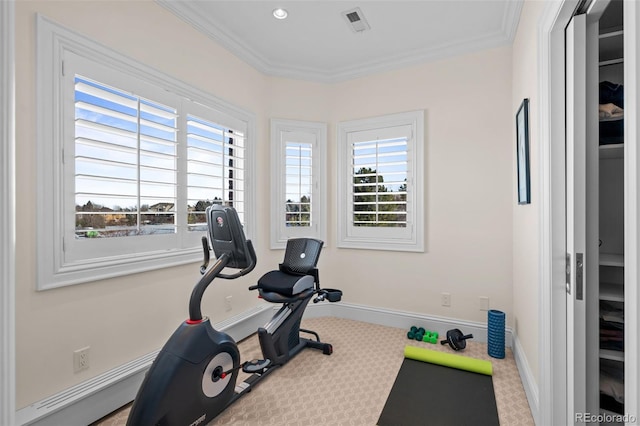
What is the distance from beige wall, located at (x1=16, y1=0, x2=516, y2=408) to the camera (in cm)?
159

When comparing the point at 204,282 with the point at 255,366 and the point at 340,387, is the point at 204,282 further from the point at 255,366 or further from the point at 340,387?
the point at 340,387

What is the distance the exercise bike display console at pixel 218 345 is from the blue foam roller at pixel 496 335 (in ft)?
4.22

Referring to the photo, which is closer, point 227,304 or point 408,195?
point 227,304

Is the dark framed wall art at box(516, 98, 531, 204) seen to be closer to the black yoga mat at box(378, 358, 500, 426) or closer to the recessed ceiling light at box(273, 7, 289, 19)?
the black yoga mat at box(378, 358, 500, 426)

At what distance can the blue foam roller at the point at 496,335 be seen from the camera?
251 cm

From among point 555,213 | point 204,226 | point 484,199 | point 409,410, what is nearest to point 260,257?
point 204,226

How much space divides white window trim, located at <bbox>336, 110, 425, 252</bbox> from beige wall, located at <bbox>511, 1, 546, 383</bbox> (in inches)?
31.4

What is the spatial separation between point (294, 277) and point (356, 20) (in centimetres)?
214

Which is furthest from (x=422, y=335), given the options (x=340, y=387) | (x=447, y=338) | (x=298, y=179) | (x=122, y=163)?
(x=122, y=163)

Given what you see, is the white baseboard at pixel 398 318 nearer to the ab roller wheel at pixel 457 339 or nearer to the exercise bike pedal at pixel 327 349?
the ab roller wheel at pixel 457 339

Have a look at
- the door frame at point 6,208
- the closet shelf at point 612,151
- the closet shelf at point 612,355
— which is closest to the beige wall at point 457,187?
the closet shelf at point 612,151

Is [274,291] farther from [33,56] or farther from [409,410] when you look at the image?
[33,56]

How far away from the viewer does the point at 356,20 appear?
2570mm

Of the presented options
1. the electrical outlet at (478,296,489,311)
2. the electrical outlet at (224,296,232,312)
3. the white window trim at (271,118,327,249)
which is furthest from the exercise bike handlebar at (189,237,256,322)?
the electrical outlet at (478,296,489,311)
